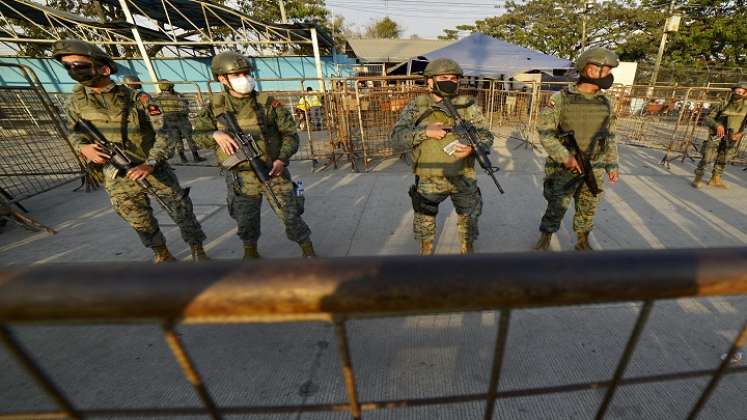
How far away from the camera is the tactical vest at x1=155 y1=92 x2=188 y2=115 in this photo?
5453 mm

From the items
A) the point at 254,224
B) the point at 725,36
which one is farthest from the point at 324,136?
the point at 725,36

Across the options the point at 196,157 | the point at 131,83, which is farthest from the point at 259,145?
the point at 196,157

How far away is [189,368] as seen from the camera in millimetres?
600

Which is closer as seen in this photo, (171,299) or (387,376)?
(171,299)

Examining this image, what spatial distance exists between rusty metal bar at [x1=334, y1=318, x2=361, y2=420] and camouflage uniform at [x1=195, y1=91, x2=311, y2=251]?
209 cm

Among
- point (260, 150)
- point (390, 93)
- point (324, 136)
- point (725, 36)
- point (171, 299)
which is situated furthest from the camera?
point (725, 36)

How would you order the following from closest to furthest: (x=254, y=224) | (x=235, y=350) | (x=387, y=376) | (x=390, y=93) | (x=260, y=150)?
(x=387, y=376)
(x=235, y=350)
(x=260, y=150)
(x=254, y=224)
(x=390, y=93)

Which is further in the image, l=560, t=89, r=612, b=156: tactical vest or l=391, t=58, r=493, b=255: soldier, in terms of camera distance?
l=560, t=89, r=612, b=156: tactical vest

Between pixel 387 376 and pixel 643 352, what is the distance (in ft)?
4.91

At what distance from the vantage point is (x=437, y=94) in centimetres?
238

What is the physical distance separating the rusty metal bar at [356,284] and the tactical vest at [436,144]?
1.94 metres

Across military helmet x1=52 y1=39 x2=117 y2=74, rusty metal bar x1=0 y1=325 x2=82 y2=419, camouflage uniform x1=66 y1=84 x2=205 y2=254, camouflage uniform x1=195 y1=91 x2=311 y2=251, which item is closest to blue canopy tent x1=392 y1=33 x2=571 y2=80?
camouflage uniform x1=195 y1=91 x2=311 y2=251

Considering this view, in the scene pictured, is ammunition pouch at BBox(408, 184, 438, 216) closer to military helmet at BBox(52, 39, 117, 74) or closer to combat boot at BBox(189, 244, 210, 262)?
combat boot at BBox(189, 244, 210, 262)

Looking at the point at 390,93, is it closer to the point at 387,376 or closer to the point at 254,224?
the point at 254,224
